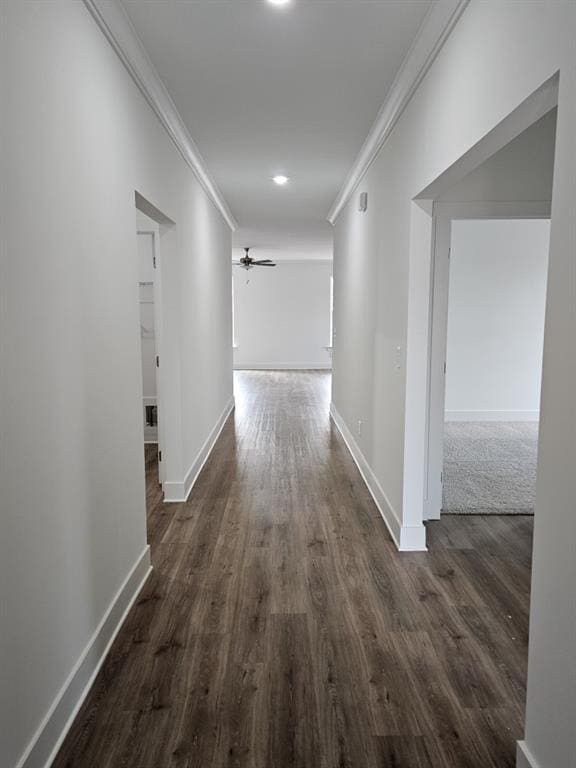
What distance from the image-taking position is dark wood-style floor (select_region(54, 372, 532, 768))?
1.73 metres

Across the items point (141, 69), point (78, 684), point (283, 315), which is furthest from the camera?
point (283, 315)

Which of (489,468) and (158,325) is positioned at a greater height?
(158,325)

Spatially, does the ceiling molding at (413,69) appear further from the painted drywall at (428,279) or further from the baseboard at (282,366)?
the baseboard at (282,366)

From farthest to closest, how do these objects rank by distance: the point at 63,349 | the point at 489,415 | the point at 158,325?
1. the point at 489,415
2. the point at 158,325
3. the point at 63,349

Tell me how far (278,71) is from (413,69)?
671 mm

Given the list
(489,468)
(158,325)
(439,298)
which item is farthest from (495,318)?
(158,325)

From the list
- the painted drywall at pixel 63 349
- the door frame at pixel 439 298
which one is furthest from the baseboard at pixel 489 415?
the painted drywall at pixel 63 349

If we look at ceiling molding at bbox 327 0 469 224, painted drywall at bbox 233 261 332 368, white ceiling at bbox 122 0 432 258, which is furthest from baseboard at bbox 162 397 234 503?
painted drywall at bbox 233 261 332 368

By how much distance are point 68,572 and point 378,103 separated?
2.92 meters

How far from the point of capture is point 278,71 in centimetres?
275

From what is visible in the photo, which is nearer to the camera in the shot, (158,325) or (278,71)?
(278,71)

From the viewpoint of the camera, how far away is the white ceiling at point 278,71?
2.23 meters

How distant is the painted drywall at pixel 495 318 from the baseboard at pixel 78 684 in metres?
5.20

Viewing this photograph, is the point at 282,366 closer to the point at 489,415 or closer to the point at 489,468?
the point at 489,415
